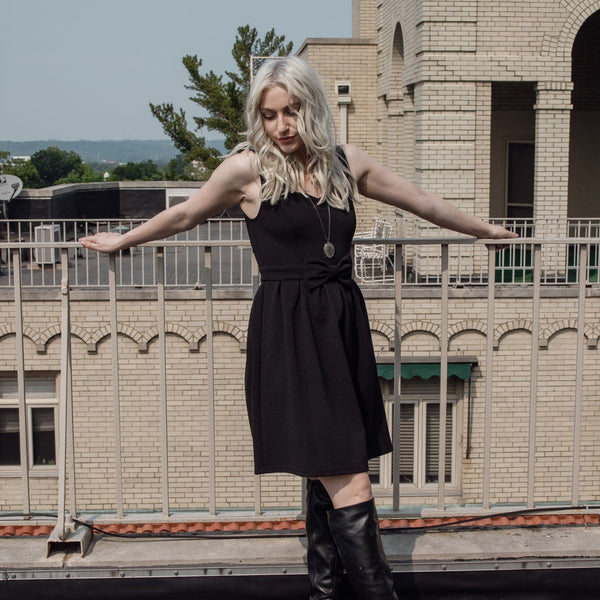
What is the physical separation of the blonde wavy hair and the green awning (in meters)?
11.7

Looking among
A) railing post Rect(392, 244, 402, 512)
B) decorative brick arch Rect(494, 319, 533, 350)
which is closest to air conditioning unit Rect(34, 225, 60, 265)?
decorative brick arch Rect(494, 319, 533, 350)

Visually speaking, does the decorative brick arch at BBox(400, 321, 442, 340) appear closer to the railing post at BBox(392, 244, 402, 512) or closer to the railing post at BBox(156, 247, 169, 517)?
the railing post at BBox(392, 244, 402, 512)

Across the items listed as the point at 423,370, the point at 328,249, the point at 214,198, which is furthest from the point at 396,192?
the point at 423,370

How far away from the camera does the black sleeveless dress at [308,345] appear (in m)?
2.86

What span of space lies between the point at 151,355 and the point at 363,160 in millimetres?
12628

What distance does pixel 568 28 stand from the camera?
15711 mm

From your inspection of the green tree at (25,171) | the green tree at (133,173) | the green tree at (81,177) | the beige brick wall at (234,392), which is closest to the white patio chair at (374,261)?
the beige brick wall at (234,392)

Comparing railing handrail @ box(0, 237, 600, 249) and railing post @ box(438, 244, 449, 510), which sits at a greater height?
railing handrail @ box(0, 237, 600, 249)

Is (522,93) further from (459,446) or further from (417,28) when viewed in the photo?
(459,446)

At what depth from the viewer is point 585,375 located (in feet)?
49.3

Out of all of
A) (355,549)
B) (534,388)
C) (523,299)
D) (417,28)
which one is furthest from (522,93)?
(355,549)

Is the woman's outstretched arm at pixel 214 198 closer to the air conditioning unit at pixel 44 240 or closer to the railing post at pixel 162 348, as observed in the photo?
the railing post at pixel 162 348

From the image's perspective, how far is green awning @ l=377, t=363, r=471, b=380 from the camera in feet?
48.0

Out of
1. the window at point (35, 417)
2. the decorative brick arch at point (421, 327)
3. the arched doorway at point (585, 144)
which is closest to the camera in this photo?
the decorative brick arch at point (421, 327)
